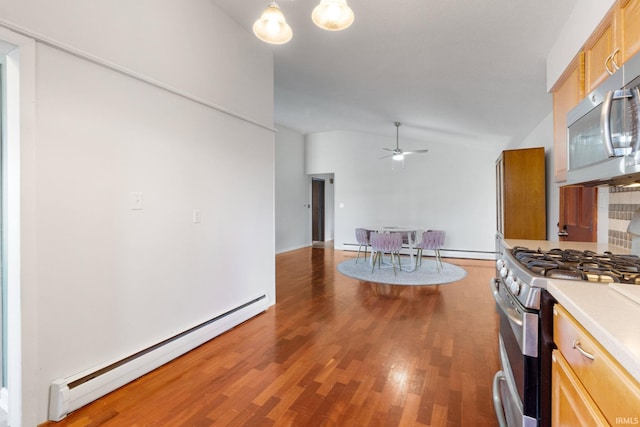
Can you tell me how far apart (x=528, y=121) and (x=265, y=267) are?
387cm

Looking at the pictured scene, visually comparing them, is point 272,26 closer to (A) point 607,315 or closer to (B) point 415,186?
(A) point 607,315

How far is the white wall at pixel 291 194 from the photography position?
23.4 ft

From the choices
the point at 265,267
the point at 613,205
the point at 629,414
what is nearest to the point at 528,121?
the point at 613,205

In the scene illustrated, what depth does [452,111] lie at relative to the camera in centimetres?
398

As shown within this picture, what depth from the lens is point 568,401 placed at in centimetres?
96

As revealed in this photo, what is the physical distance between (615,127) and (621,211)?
121cm

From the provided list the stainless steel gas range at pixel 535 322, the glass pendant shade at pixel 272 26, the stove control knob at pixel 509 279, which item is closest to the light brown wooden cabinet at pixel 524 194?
the stainless steel gas range at pixel 535 322

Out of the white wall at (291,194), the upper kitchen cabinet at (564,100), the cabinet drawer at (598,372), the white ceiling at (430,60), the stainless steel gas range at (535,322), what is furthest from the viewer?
the white wall at (291,194)

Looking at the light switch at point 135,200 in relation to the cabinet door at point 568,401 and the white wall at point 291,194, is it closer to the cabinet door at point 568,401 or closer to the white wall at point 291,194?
the cabinet door at point 568,401

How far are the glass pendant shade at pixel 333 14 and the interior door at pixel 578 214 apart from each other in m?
2.32

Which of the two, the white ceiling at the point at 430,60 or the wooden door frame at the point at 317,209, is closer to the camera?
the white ceiling at the point at 430,60

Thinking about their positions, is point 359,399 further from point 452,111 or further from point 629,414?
point 452,111

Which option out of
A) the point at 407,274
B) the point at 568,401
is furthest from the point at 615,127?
the point at 407,274

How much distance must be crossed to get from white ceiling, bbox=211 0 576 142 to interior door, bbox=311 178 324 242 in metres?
4.24
